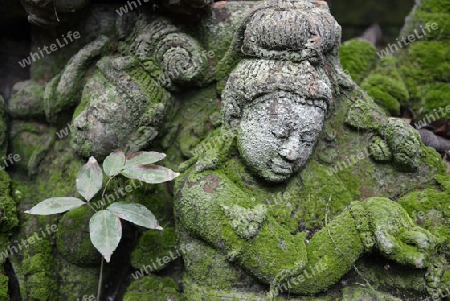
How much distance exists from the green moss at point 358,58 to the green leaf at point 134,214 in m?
1.95

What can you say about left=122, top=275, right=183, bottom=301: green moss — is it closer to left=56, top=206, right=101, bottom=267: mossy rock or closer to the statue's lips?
left=56, top=206, right=101, bottom=267: mossy rock

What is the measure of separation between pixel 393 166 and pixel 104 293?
161 centimetres

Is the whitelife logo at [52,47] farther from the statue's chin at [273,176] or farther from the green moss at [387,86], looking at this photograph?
the green moss at [387,86]

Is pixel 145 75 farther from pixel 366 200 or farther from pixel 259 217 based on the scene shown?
pixel 366 200

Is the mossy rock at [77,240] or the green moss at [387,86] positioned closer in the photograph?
the mossy rock at [77,240]

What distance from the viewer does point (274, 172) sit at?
7.45 feet

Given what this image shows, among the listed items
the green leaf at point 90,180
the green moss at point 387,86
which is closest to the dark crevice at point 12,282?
the green leaf at point 90,180

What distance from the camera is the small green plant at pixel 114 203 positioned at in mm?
2006

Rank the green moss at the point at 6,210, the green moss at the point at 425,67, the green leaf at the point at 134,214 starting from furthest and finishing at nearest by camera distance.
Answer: the green moss at the point at 425,67 < the green moss at the point at 6,210 < the green leaf at the point at 134,214

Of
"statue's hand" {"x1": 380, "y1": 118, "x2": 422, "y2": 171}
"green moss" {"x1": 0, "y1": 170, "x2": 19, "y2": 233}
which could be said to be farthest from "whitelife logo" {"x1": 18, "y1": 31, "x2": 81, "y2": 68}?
"statue's hand" {"x1": 380, "y1": 118, "x2": 422, "y2": 171}

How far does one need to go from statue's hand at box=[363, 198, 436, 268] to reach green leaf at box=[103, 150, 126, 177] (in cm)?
111

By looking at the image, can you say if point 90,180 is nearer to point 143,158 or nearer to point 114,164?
point 114,164

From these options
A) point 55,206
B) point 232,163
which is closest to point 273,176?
point 232,163

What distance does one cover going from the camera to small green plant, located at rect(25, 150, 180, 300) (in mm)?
2006
